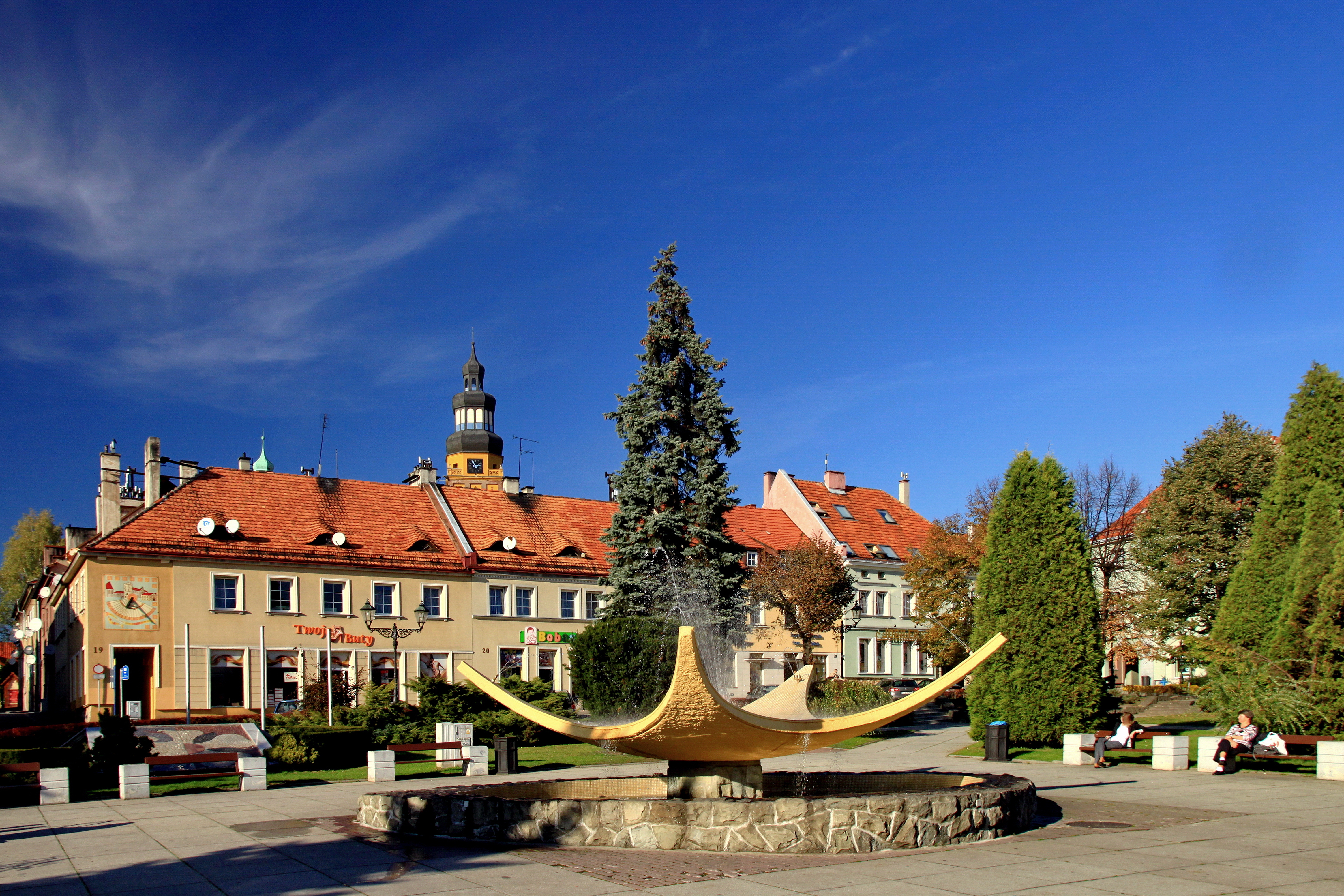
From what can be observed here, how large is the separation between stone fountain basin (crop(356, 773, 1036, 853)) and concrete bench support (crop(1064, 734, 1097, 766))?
8.72 m

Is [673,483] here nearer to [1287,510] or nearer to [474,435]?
[1287,510]

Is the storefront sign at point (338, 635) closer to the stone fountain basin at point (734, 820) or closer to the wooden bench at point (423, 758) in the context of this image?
the wooden bench at point (423, 758)

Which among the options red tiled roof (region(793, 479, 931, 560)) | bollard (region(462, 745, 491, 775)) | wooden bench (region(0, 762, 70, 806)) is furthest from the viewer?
red tiled roof (region(793, 479, 931, 560))

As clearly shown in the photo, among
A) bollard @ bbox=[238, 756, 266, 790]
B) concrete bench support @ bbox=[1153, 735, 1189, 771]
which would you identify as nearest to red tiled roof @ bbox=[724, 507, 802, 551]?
concrete bench support @ bbox=[1153, 735, 1189, 771]

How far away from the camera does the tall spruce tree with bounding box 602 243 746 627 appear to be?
32750mm

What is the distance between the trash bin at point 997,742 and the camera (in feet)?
72.5

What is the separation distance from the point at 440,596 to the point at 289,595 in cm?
594

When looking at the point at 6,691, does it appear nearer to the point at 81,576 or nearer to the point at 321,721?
the point at 81,576

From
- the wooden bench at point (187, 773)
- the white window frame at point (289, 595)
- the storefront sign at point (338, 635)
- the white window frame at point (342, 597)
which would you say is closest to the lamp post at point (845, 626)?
the storefront sign at point (338, 635)

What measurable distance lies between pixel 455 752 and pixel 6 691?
77312 mm

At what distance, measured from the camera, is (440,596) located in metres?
43.2

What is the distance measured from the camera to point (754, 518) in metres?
57.8

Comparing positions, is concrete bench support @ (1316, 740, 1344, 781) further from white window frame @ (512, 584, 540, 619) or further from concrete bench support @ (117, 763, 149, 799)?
white window frame @ (512, 584, 540, 619)

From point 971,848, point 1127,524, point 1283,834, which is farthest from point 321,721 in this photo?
point 1127,524
